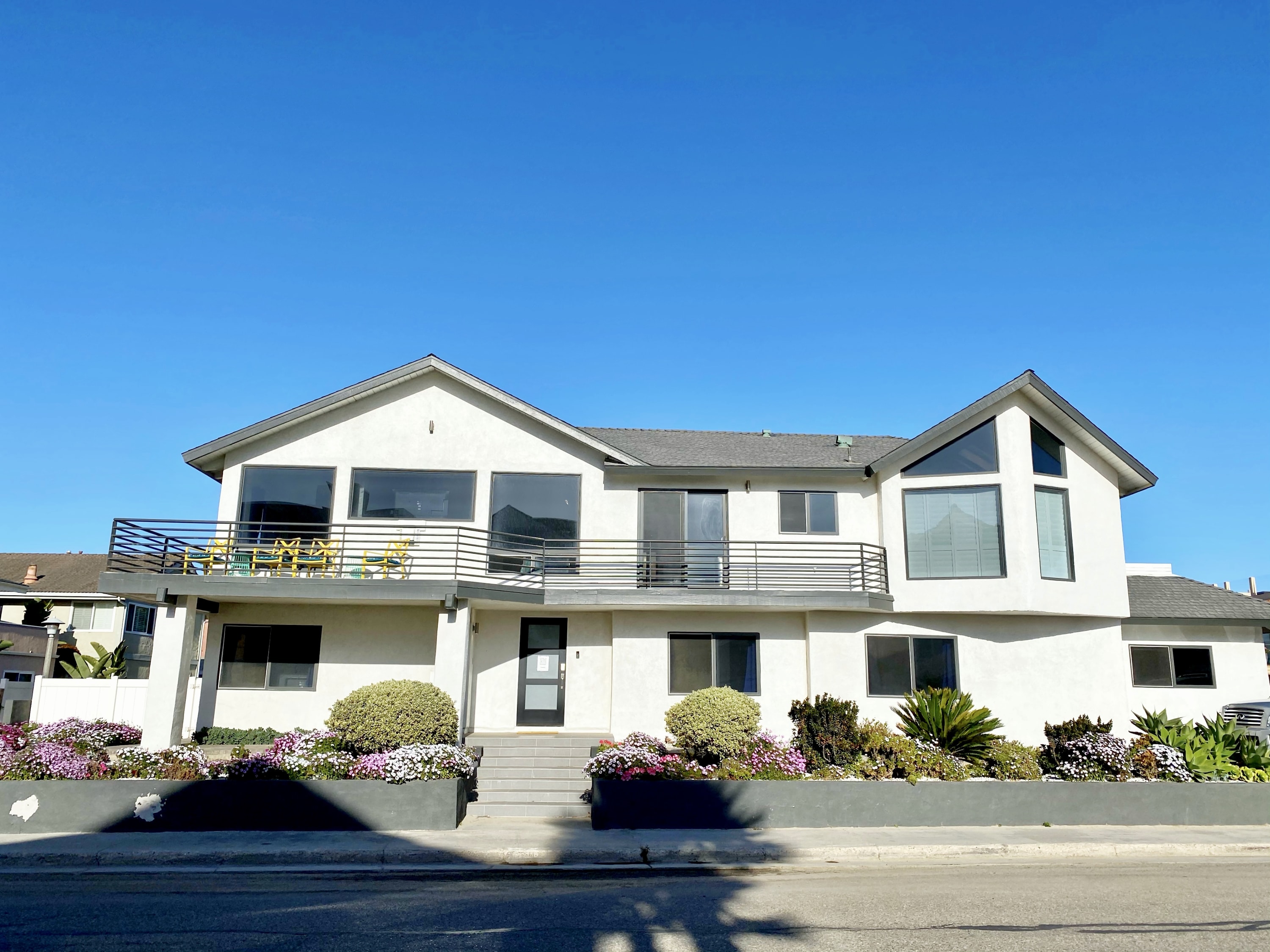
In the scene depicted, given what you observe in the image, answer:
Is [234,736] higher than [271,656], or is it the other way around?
[271,656]

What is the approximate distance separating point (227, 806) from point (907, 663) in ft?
43.4

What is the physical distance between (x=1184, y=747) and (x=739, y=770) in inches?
323

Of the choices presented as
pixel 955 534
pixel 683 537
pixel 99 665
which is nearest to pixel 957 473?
pixel 955 534

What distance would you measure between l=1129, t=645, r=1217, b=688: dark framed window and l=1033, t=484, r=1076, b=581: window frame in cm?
369

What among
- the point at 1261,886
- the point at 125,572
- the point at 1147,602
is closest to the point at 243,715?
the point at 125,572

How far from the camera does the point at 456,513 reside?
20.2 meters

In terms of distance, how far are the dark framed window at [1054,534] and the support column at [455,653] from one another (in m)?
11.6

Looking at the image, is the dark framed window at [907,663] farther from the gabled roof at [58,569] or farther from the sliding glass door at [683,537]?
the gabled roof at [58,569]

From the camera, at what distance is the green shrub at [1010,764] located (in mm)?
16500

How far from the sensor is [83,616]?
34.4 metres

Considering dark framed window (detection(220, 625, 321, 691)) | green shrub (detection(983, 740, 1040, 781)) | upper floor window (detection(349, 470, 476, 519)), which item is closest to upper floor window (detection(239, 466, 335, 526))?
upper floor window (detection(349, 470, 476, 519))

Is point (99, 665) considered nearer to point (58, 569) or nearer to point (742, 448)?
point (58, 569)

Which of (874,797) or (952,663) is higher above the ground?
(952,663)

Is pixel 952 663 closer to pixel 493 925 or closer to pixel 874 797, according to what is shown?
pixel 874 797
